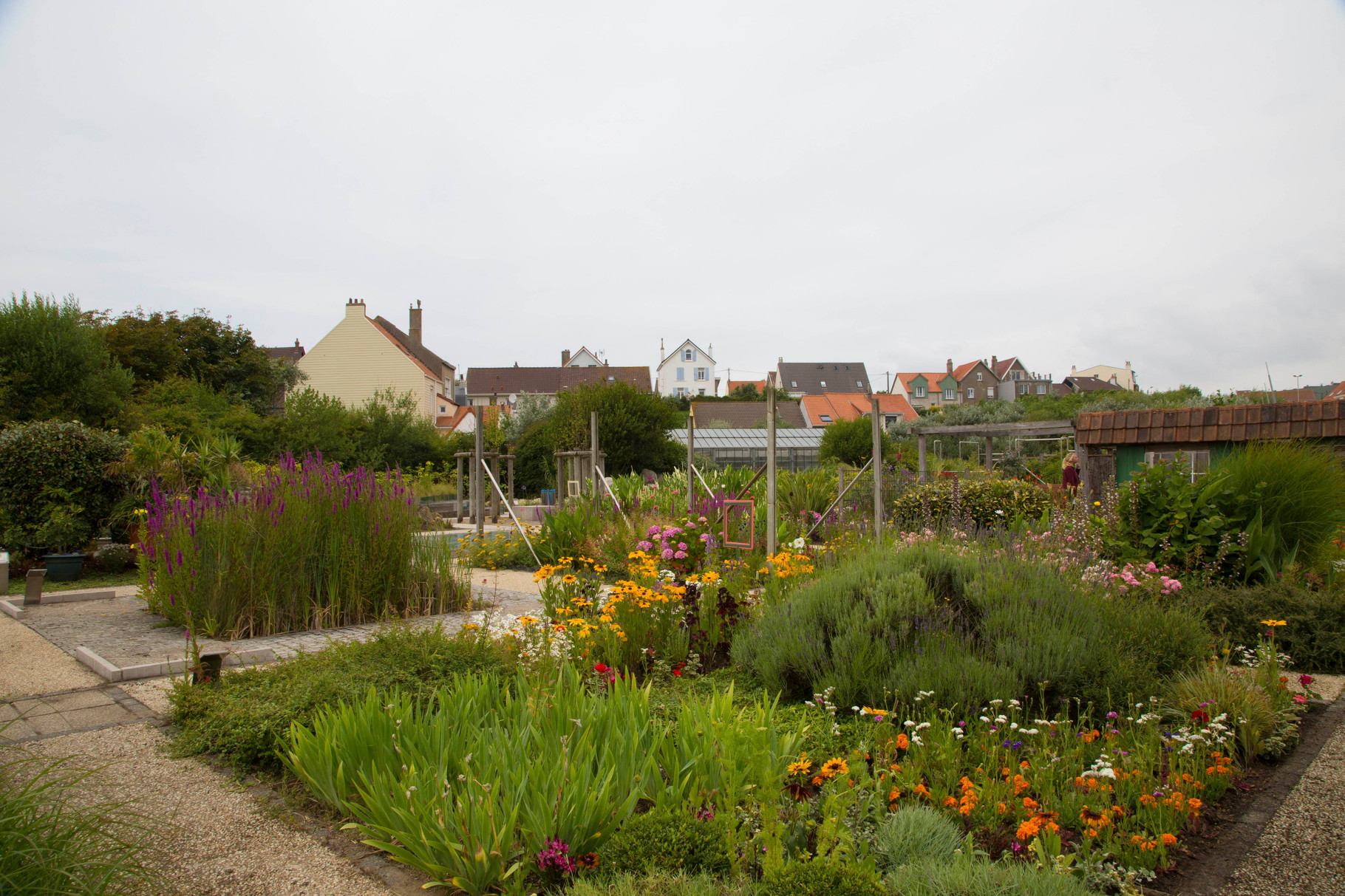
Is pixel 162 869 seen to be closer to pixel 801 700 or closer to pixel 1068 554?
pixel 801 700

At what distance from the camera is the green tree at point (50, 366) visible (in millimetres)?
13969

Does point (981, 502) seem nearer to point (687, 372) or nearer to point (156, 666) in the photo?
point (156, 666)

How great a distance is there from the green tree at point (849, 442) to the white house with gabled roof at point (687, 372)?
1732 inches

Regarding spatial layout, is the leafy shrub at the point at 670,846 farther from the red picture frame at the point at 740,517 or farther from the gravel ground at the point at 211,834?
the red picture frame at the point at 740,517

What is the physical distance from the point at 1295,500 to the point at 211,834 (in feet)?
24.9

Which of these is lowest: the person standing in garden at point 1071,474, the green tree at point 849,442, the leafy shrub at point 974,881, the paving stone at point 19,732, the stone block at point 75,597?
the stone block at point 75,597

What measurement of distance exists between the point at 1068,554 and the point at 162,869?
220 inches

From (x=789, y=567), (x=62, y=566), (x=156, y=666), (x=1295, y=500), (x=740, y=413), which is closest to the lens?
(x=156, y=666)

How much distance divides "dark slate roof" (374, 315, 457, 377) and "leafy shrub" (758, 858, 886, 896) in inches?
1794

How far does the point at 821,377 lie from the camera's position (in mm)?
78812

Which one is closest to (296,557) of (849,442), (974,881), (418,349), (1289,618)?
(974,881)

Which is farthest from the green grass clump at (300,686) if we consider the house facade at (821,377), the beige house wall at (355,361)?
the house facade at (821,377)

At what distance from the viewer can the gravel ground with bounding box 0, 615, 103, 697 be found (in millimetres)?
4586

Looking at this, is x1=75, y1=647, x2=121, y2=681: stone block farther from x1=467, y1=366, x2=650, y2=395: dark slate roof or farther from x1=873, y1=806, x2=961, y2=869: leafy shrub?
x1=467, y1=366, x2=650, y2=395: dark slate roof
